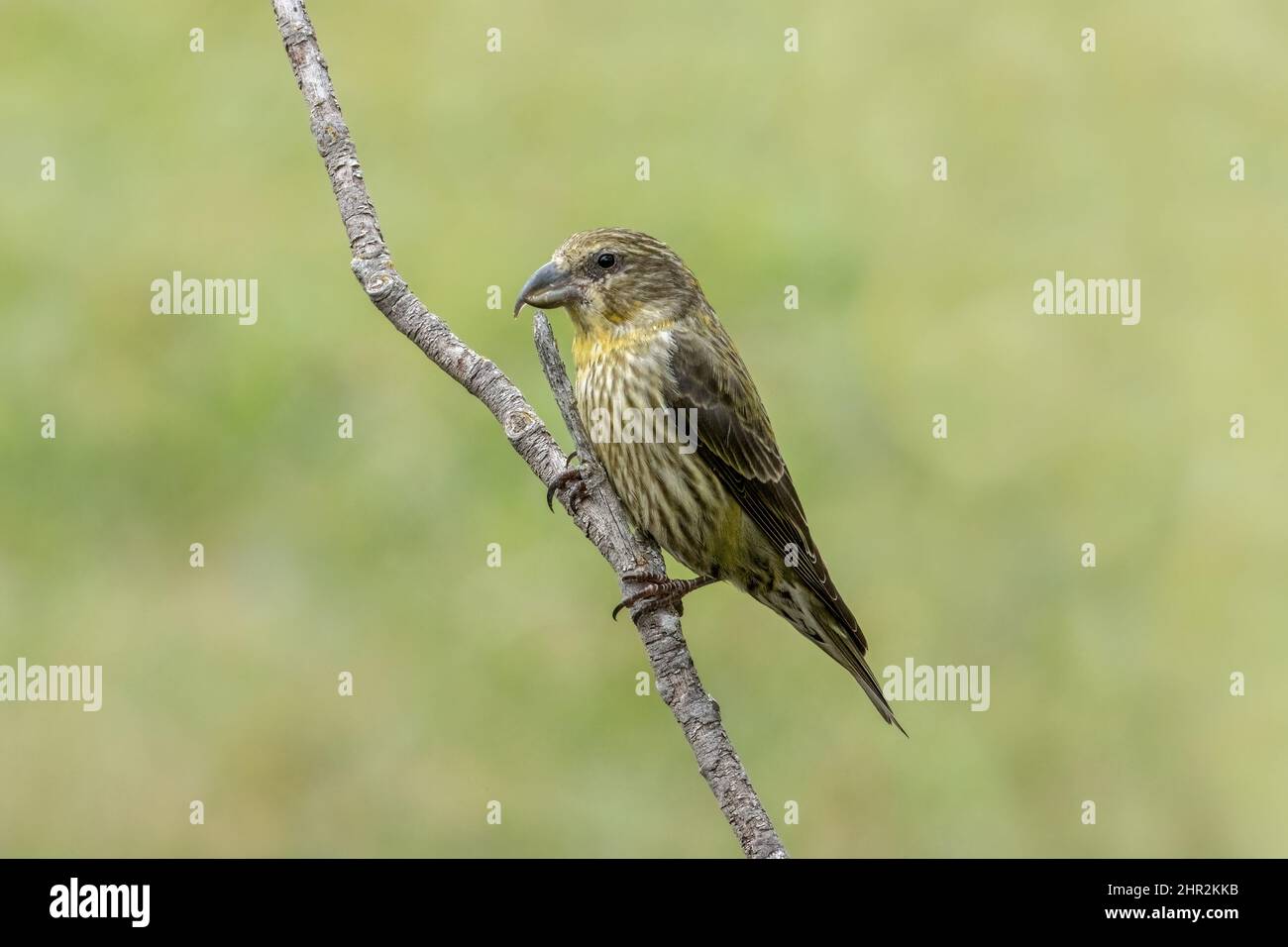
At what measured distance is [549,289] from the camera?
600 centimetres

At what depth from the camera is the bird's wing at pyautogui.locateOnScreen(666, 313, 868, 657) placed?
20.5 ft

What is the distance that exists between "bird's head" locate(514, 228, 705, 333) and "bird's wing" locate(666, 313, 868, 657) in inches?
6.5

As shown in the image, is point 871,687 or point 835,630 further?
point 835,630

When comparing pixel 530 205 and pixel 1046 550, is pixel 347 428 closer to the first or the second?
pixel 530 205

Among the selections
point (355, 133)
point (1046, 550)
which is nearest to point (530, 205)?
point (355, 133)

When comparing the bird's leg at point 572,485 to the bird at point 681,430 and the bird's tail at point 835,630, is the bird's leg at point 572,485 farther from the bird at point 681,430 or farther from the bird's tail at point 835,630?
the bird's tail at point 835,630

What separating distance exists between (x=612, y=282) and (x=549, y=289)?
0.30 meters

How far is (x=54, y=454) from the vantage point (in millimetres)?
10148

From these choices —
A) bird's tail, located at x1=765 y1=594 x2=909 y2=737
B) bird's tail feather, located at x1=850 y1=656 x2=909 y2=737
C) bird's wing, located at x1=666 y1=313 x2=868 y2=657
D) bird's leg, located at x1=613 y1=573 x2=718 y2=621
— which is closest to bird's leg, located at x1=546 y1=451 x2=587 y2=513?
bird's leg, located at x1=613 y1=573 x2=718 y2=621

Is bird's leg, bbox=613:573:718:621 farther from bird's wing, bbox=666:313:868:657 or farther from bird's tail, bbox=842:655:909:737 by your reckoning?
bird's tail, bbox=842:655:909:737

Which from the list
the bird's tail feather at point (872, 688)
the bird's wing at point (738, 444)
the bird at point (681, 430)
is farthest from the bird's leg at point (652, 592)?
the bird's tail feather at point (872, 688)

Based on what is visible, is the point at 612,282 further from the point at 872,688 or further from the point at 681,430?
the point at 872,688

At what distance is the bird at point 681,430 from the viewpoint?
19.9 ft

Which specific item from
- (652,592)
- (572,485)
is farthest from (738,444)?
(652,592)
